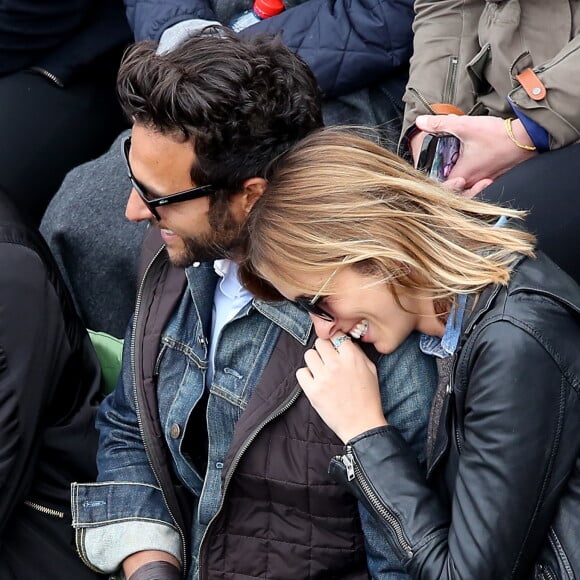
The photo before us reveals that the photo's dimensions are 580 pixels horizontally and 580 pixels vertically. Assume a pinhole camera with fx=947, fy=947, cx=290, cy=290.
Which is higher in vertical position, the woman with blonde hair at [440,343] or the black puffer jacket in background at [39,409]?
the woman with blonde hair at [440,343]

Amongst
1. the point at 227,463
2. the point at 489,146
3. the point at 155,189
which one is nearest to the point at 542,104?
the point at 489,146

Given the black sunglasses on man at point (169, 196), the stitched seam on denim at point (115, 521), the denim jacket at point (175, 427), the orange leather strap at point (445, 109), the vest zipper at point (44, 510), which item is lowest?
the vest zipper at point (44, 510)

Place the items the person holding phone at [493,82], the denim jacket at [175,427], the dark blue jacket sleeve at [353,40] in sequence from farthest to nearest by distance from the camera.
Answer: the dark blue jacket sleeve at [353,40] < the denim jacket at [175,427] < the person holding phone at [493,82]

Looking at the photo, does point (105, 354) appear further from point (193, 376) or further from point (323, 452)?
point (323, 452)

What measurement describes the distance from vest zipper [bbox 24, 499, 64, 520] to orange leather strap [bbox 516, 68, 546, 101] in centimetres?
149

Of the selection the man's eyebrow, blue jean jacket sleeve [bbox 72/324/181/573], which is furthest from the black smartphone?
blue jean jacket sleeve [bbox 72/324/181/573]

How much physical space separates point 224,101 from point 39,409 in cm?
83

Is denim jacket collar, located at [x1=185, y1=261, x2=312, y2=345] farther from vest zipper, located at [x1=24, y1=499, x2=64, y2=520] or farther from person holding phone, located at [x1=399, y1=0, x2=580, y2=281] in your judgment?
vest zipper, located at [x1=24, y1=499, x2=64, y2=520]

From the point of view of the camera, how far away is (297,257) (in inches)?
71.1

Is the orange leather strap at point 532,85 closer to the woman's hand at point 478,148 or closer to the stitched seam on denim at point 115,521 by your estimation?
the woman's hand at point 478,148

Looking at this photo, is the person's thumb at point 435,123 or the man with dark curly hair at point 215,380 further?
the person's thumb at point 435,123

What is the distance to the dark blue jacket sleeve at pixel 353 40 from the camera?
8.64 ft

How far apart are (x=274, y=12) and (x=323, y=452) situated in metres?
1.48

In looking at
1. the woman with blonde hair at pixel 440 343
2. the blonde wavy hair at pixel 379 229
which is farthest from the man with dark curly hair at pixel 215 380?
the blonde wavy hair at pixel 379 229
